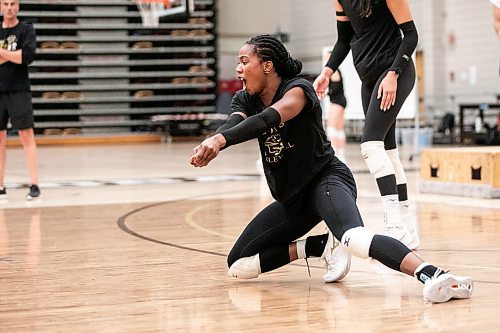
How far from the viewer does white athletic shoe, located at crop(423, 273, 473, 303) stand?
3.72m

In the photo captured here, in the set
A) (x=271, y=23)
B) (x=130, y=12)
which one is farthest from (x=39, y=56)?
(x=271, y=23)

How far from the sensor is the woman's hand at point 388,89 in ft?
16.6

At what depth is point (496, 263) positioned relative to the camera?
4762 mm

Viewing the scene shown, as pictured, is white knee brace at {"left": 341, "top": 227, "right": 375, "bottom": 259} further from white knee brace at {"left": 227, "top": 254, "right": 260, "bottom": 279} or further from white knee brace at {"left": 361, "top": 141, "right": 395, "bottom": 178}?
white knee brace at {"left": 361, "top": 141, "right": 395, "bottom": 178}

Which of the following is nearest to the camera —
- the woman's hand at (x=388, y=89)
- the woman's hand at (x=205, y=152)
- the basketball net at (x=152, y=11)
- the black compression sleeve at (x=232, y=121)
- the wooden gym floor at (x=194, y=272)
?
the wooden gym floor at (x=194, y=272)

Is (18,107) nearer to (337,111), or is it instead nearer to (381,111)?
(337,111)

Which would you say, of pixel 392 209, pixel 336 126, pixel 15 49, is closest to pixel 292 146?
pixel 392 209

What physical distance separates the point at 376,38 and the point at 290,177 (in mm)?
1324

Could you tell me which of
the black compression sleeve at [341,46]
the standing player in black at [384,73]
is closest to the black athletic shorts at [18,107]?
the black compression sleeve at [341,46]

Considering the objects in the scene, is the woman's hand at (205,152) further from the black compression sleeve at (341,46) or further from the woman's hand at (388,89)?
the black compression sleeve at (341,46)

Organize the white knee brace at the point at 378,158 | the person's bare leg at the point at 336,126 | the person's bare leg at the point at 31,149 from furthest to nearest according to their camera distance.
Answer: the person's bare leg at the point at 336,126 → the person's bare leg at the point at 31,149 → the white knee brace at the point at 378,158

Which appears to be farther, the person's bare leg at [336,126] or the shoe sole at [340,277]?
the person's bare leg at [336,126]

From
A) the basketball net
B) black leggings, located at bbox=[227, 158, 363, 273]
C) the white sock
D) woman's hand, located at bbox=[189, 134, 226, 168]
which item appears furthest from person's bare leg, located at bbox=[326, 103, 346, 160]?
the basketball net

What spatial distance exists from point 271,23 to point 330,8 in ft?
8.49
